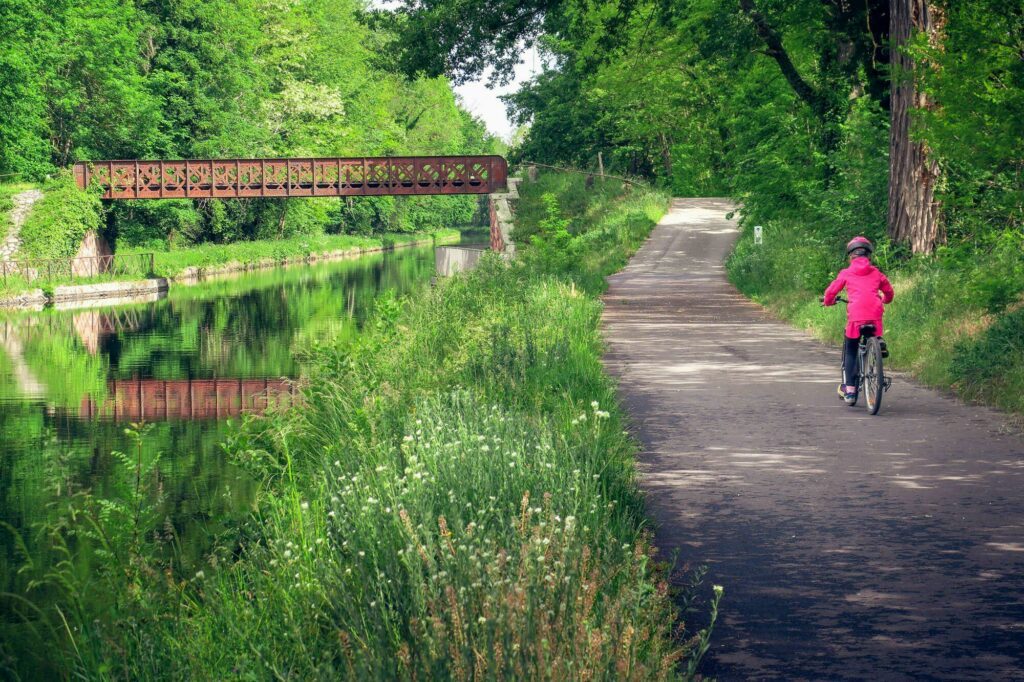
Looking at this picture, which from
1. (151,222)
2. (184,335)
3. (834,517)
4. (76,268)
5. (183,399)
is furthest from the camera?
(151,222)

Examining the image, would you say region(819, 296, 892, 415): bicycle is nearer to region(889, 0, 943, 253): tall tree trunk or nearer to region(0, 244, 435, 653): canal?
region(0, 244, 435, 653): canal

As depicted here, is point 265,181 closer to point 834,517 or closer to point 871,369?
point 871,369

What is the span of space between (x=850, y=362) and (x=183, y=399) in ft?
45.2

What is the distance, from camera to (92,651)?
674cm

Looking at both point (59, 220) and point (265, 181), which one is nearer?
point (59, 220)

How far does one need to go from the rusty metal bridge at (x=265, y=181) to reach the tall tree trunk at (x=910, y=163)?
40.9 metres

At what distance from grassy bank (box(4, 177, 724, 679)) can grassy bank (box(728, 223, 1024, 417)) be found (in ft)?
13.4

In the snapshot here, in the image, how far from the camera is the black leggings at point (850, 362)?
13.2m

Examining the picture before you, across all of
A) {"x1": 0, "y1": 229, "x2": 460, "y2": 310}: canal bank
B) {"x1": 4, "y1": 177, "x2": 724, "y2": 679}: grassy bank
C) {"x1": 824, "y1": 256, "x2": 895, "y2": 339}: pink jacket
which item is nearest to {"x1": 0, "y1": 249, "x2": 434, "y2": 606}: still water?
{"x1": 4, "y1": 177, "x2": 724, "y2": 679}: grassy bank

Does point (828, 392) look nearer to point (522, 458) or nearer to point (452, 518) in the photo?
point (522, 458)

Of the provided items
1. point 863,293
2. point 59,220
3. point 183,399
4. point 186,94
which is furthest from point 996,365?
point 186,94

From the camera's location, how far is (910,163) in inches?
850

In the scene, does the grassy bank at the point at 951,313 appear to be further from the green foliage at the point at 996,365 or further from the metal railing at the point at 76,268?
the metal railing at the point at 76,268

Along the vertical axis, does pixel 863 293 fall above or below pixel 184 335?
above
